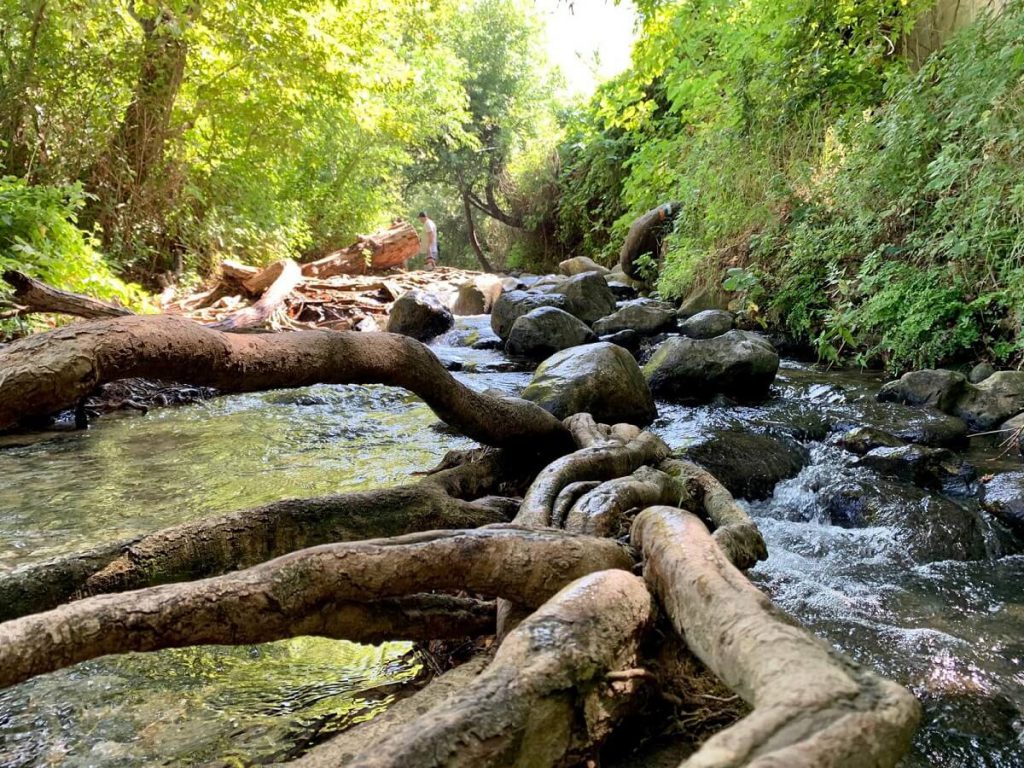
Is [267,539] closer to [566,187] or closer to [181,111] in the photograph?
[181,111]

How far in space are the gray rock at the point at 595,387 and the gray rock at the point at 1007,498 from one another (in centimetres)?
246

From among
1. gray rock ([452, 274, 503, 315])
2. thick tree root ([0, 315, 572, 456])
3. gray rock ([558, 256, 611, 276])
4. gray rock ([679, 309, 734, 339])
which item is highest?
gray rock ([558, 256, 611, 276])

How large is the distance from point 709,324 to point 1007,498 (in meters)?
4.90

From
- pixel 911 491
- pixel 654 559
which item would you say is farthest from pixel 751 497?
pixel 654 559

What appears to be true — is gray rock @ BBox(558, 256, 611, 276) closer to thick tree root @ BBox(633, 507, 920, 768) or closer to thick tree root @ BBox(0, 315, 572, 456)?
thick tree root @ BBox(0, 315, 572, 456)

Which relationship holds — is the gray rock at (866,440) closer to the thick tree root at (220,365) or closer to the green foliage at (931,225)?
the green foliage at (931,225)

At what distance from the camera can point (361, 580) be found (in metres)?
1.62

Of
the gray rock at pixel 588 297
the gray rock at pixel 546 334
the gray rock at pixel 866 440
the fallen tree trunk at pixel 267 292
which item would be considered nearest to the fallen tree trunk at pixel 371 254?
the fallen tree trunk at pixel 267 292

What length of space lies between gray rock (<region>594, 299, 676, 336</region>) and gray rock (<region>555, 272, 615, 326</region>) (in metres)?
0.59

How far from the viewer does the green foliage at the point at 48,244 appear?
6.38 m

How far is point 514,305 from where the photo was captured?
31.0 ft

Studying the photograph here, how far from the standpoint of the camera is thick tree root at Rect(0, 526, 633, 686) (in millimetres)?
1340

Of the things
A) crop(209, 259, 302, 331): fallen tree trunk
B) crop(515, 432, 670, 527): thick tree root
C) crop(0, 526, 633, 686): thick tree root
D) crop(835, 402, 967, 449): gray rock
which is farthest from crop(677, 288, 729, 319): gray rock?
crop(0, 526, 633, 686): thick tree root

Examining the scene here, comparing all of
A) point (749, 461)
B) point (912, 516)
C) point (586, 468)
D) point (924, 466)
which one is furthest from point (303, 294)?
point (912, 516)
